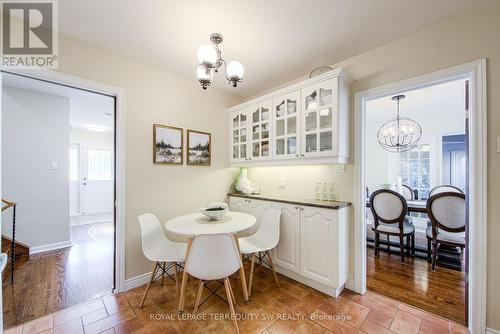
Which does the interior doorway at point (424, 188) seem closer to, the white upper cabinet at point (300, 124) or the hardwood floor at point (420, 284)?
the hardwood floor at point (420, 284)

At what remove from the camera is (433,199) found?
8.70 ft

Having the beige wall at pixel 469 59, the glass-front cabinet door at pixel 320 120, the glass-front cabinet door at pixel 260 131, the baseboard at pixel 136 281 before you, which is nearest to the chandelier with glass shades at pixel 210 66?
the glass-front cabinet door at pixel 320 120

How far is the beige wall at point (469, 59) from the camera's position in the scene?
1.50 metres

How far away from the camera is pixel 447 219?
2.56m

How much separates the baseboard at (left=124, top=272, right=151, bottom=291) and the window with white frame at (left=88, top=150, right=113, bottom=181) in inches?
187

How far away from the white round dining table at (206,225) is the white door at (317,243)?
0.61 meters

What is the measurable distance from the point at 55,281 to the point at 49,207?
1.52 m

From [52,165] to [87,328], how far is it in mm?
2825

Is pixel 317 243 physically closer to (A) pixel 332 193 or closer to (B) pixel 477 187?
(A) pixel 332 193

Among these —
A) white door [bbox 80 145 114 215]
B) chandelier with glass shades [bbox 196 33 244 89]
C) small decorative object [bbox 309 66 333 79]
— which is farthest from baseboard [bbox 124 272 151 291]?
white door [bbox 80 145 114 215]

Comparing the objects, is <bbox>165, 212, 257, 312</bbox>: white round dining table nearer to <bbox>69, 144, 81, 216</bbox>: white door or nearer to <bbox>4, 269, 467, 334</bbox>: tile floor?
<bbox>4, 269, 467, 334</bbox>: tile floor

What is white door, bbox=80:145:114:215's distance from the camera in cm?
556

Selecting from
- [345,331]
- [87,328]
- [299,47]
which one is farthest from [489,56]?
[87,328]

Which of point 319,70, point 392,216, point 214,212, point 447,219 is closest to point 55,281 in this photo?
point 214,212
